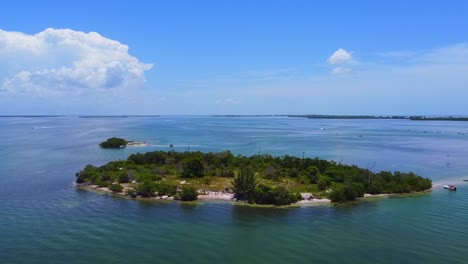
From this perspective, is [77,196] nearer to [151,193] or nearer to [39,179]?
[151,193]

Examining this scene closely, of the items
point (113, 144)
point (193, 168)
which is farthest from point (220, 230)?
point (113, 144)

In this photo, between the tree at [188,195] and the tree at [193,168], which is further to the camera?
the tree at [193,168]

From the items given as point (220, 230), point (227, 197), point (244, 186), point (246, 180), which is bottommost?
point (220, 230)

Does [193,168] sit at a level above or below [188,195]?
above

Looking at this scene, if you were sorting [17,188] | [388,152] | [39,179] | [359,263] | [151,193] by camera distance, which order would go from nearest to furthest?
[359,263], [151,193], [17,188], [39,179], [388,152]

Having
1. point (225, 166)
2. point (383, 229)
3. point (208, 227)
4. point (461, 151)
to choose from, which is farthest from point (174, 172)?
point (461, 151)

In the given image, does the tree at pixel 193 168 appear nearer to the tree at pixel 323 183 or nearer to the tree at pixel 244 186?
the tree at pixel 244 186

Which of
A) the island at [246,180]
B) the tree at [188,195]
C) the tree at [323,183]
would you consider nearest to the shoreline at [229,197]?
the island at [246,180]

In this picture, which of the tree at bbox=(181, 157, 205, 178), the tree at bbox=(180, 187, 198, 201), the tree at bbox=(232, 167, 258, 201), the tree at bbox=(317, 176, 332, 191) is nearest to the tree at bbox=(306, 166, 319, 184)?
the tree at bbox=(317, 176, 332, 191)

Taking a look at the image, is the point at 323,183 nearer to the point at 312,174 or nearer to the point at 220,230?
the point at 312,174
